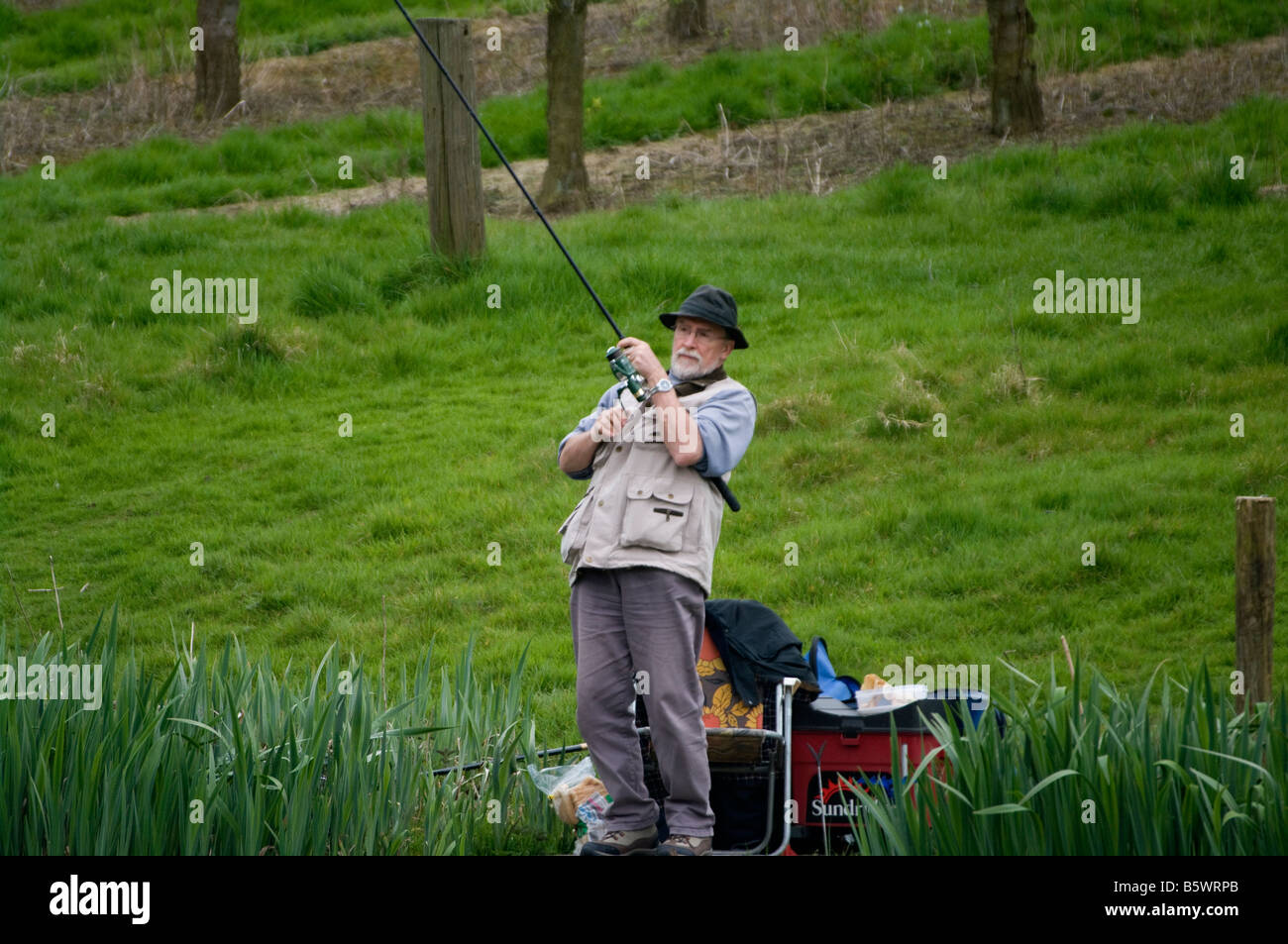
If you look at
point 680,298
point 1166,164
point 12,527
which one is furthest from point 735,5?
point 12,527

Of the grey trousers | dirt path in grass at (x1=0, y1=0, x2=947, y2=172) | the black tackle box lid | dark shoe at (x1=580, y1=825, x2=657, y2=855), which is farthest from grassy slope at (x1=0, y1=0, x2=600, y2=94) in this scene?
dark shoe at (x1=580, y1=825, x2=657, y2=855)

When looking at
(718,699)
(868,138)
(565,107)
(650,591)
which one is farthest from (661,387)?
Result: (868,138)

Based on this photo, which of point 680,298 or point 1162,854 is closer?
point 1162,854

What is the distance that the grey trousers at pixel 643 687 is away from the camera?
454 centimetres

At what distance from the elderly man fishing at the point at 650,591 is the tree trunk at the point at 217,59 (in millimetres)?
13914

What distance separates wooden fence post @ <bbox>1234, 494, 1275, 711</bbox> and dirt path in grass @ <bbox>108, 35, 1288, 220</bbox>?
30.9ft

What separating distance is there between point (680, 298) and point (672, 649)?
21.3 feet

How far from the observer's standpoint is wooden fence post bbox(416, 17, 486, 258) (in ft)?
35.0

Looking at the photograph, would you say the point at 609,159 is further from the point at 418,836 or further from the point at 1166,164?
the point at 418,836

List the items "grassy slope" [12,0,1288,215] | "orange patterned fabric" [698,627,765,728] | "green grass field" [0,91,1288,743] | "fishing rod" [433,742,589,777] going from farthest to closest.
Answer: "grassy slope" [12,0,1288,215] < "green grass field" [0,91,1288,743] < "orange patterned fabric" [698,627,765,728] < "fishing rod" [433,742,589,777]

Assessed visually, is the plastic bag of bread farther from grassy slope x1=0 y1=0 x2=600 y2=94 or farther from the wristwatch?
grassy slope x1=0 y1=0 x2=600 y2=94

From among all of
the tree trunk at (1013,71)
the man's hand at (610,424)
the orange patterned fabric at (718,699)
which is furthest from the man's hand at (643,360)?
the tree trunk at (1013,71)

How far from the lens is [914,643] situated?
6762 mm
